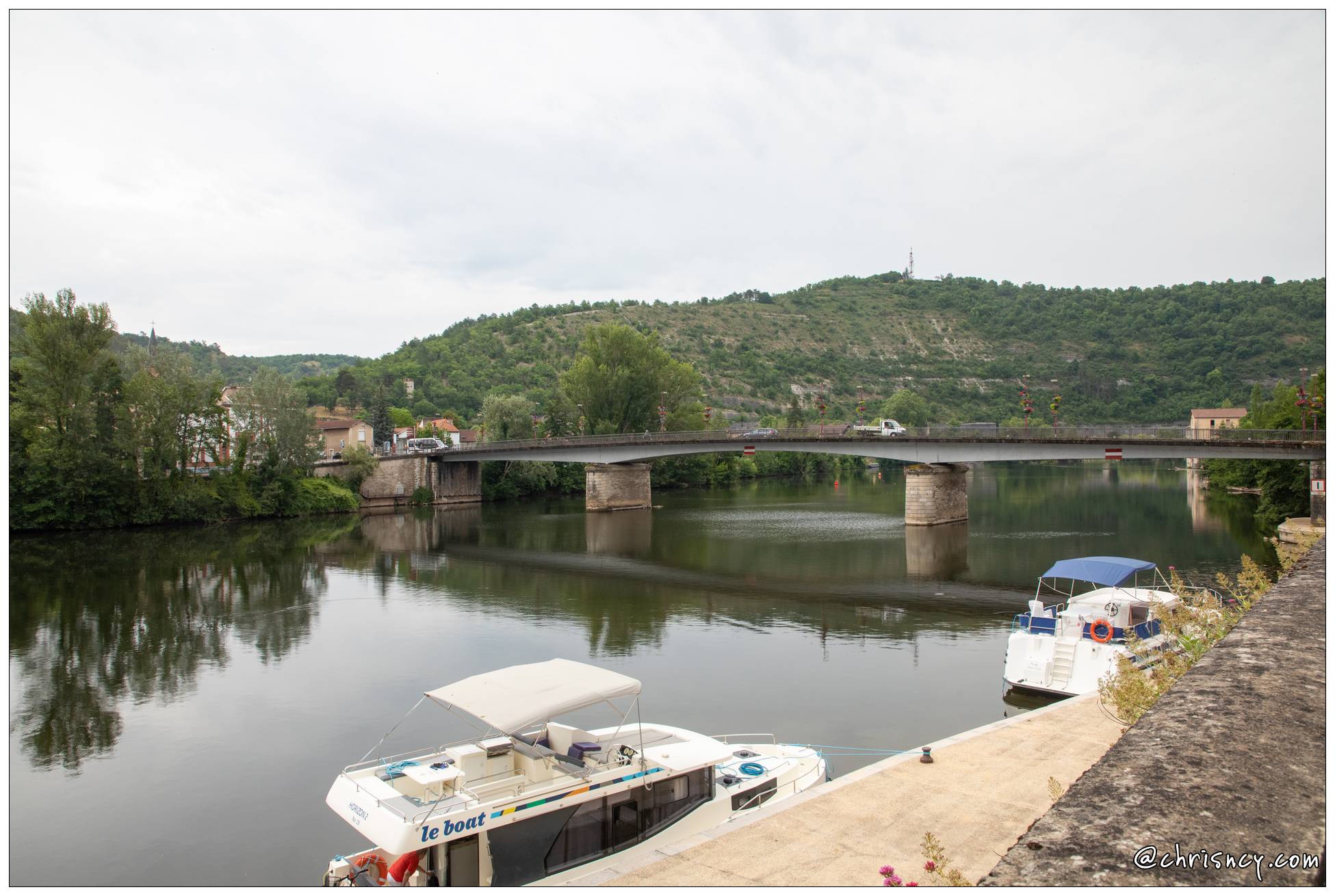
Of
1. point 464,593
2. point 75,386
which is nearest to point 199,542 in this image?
point 75,386

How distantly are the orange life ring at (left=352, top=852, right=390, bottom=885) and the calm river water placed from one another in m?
1.91

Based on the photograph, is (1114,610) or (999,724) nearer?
(999,724)

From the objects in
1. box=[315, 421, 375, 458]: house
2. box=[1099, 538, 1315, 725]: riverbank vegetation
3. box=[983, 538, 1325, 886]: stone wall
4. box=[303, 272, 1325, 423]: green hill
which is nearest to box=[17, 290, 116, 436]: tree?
box=[315, 421, 375, 458]: house

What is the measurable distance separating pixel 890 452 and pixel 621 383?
37.6m

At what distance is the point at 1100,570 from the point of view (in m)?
25.4

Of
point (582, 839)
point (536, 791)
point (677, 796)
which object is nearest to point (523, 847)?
point (536, 791)

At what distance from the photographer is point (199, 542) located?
53688 mm

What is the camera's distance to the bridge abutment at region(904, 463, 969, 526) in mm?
58312

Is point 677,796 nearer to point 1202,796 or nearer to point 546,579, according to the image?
point 1202,796

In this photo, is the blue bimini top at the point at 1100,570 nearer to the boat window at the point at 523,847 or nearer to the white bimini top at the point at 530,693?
the white bimini top at the point at 530,693

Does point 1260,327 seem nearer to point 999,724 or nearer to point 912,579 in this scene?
point 912,579

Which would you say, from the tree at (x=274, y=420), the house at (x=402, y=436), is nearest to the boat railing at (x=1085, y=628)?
the tree at (x=274, y=420)

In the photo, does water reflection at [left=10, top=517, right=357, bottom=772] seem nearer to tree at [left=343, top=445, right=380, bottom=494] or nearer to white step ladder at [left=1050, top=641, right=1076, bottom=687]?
white step ladder at [left=1050, top=641, right=1076, bottom=687]

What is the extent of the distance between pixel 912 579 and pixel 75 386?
51691 millimetres
